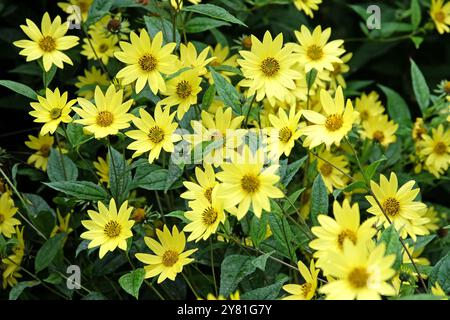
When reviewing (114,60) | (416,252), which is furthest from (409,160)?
(114,60)

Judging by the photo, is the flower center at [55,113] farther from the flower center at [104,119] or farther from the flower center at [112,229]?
the flower center at [112,229]

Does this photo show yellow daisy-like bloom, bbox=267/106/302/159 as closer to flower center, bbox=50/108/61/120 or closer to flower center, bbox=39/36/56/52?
flower center, bbox=50/108/61/120

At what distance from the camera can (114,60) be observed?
6.82 ft

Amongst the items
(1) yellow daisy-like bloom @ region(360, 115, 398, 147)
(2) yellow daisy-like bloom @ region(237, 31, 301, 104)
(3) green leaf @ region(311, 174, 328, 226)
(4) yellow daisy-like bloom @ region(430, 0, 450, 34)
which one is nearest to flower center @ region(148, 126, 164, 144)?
(2) yellow daisy-like bloom @ region(237, 31, 301, 104)

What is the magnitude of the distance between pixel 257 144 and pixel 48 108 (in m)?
0.52

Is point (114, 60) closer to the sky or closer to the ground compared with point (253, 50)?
closer to the sky

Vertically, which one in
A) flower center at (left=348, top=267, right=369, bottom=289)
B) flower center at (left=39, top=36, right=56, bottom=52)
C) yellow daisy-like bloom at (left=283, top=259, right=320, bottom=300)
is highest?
flower center at (left=39, top=36, right=56, bottom=52)

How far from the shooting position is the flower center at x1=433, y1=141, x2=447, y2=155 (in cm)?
199

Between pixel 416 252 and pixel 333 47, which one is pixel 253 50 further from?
pixel 416 252

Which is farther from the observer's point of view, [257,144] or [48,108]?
[48,108]

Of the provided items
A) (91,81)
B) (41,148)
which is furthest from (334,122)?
(41,148)

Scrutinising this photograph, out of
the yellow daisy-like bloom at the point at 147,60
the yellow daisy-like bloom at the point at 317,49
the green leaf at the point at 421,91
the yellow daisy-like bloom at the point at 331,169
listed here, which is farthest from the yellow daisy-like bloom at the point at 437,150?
the yellow daisy-like bloom at the point at 147,60

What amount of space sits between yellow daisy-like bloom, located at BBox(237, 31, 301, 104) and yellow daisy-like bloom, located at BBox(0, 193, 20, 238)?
0.68m

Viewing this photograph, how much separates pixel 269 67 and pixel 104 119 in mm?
409
